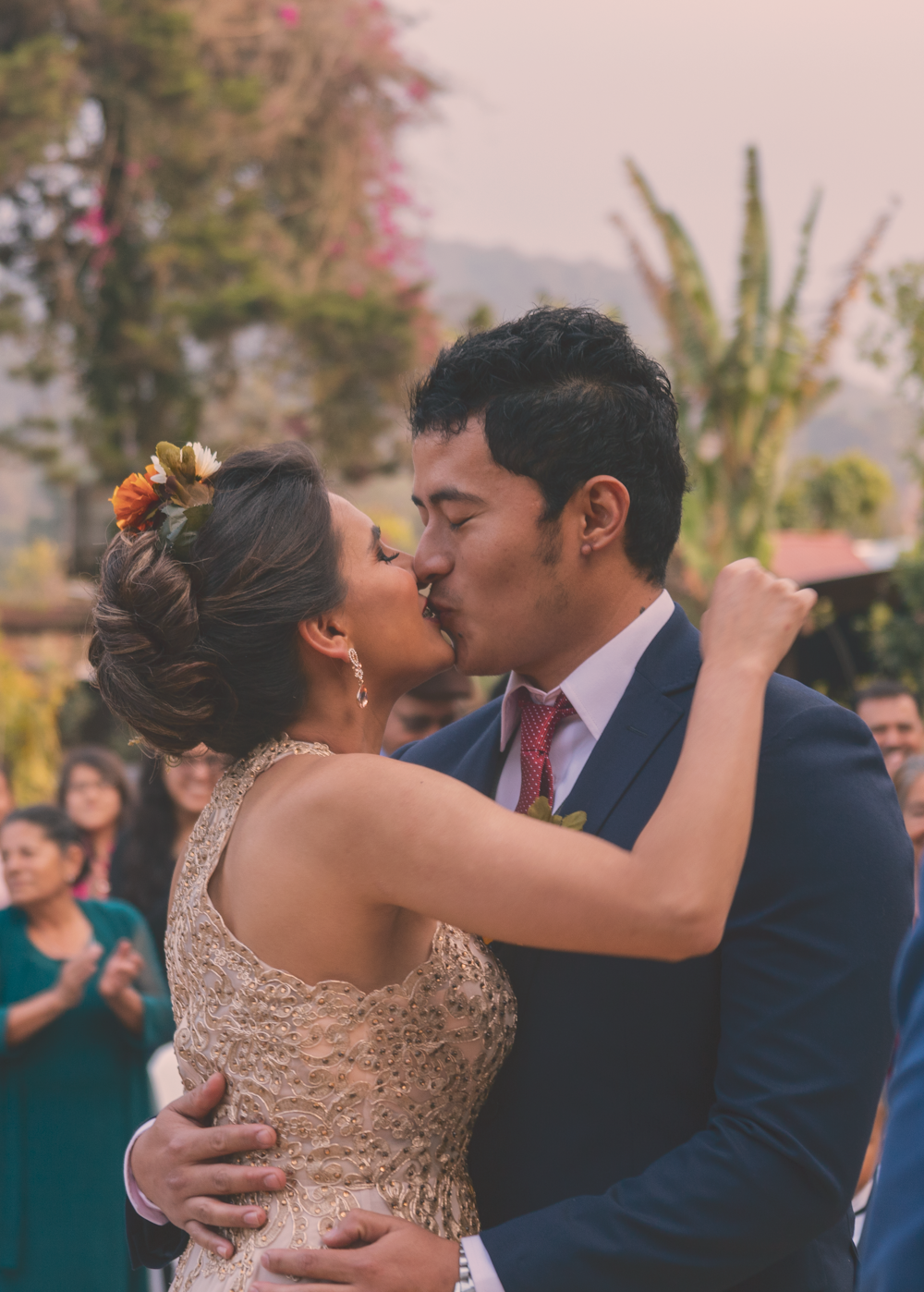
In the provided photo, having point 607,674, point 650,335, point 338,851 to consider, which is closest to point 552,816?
point 607,674

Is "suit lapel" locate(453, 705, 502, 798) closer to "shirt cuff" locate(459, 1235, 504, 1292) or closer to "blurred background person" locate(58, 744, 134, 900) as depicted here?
"shirt cuff" locate(459, 1235, 504, 1292)

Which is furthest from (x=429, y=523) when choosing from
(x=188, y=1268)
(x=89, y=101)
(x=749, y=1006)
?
(x=89, y=101)

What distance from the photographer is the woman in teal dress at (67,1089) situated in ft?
16.7

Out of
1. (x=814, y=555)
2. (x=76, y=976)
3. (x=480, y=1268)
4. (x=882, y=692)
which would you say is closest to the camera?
(x=480, y=1268)

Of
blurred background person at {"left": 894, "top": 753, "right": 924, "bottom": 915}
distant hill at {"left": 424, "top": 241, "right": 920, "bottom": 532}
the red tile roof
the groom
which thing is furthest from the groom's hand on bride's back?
the red tile roof

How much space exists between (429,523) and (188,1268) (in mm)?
1490

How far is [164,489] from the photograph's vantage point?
2463mm

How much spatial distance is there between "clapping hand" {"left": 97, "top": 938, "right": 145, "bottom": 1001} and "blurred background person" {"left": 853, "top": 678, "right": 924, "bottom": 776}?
380 cm

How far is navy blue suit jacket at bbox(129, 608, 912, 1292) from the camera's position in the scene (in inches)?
77.7

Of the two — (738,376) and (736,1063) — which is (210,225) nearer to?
(738,376)

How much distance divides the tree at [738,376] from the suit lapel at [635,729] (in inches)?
426

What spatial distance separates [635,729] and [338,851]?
1.97ft

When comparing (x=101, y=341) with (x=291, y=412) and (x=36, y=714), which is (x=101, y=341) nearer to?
(x=291, y=412)

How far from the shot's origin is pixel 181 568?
2318 mm
